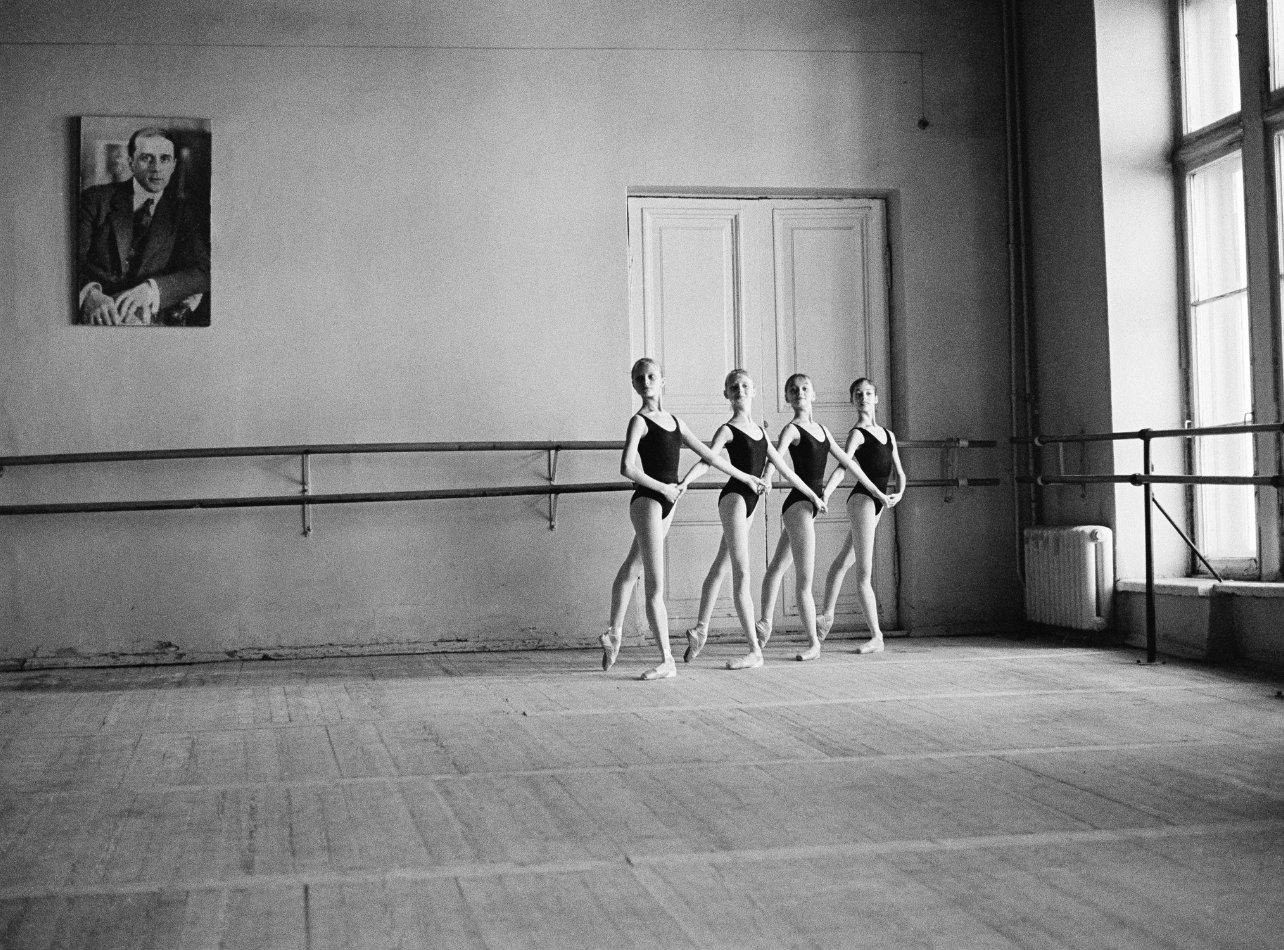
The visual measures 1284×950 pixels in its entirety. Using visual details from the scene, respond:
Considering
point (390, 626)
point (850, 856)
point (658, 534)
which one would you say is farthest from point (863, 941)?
point (390, 626)

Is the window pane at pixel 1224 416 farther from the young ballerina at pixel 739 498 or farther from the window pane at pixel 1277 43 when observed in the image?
the young ballerina at pixel 739 498

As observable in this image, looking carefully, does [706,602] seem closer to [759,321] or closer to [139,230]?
[759,321]

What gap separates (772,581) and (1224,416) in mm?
2400

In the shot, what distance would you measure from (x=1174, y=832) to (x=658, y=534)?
332 centimetres

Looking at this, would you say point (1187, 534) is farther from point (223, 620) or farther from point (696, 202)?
point (223, 620)

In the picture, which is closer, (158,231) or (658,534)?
(658,534)

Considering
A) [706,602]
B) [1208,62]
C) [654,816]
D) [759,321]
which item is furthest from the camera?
[759,321]

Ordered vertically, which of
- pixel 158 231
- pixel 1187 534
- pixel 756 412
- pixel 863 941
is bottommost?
pixel 863 941

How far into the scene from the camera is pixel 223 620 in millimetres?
7266

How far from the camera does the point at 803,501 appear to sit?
673 centimetres

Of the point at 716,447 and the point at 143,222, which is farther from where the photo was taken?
Result: the point at 143,222

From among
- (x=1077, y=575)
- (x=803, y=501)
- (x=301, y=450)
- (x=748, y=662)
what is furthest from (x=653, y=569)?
(x=1077, y=575)

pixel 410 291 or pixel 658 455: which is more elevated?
pixel 410 291

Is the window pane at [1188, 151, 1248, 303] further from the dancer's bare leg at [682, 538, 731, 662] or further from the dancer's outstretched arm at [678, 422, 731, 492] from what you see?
the dancer's bare leg at [682, 538, 731, 662]
